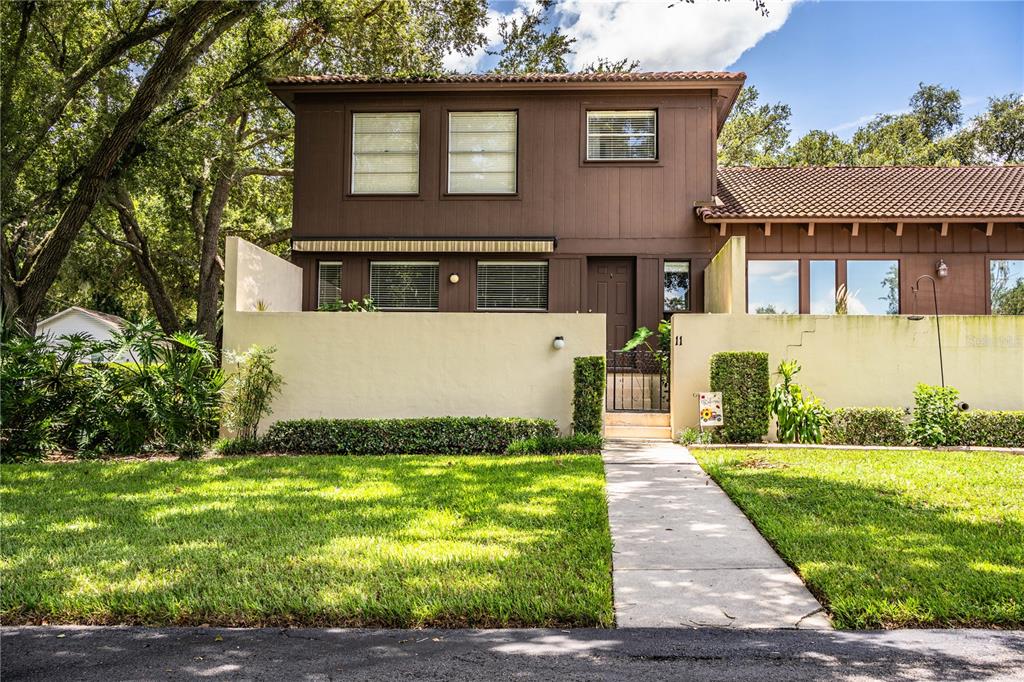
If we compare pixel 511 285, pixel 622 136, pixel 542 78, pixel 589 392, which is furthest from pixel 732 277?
pixel 542 78

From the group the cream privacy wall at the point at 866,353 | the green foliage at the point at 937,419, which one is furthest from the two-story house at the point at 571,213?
the green foliage at the point at 937,419

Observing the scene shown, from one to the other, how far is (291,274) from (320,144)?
311 cm

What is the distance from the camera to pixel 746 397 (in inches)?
384

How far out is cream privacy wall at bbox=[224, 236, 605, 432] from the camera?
34.7ft

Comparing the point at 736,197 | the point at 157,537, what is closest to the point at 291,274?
the point at 157,537

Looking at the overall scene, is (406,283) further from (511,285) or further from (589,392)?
(589,392)

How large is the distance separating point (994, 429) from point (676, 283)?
20.1 ft

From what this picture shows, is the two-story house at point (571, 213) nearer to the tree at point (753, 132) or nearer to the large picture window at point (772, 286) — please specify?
the large picture window at point (772, 286)

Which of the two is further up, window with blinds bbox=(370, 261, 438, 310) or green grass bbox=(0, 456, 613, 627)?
window with blinds bbox=(370, 261, 438, 310)

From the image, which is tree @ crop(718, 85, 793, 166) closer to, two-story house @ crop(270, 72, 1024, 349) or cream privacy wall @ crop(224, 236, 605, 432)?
two-story house @ crop(270, 72, 1024, 349)

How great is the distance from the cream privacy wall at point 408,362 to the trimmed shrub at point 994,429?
5.97 metres

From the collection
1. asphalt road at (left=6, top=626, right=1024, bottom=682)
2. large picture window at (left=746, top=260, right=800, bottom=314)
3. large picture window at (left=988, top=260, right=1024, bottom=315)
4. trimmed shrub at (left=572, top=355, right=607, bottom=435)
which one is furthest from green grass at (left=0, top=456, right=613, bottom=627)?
large picture window at (left=988, top=260, right=1024, bottom=315)

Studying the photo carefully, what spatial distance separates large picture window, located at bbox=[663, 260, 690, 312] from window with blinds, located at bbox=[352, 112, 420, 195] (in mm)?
5785

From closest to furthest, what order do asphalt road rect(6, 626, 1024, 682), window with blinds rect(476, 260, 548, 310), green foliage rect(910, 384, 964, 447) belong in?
asphalt road rect(6, 626, 1024, 682) < green foliage rect(910, 384, 964, 447) < window with blinds rect(476, 260, 548, 310)
